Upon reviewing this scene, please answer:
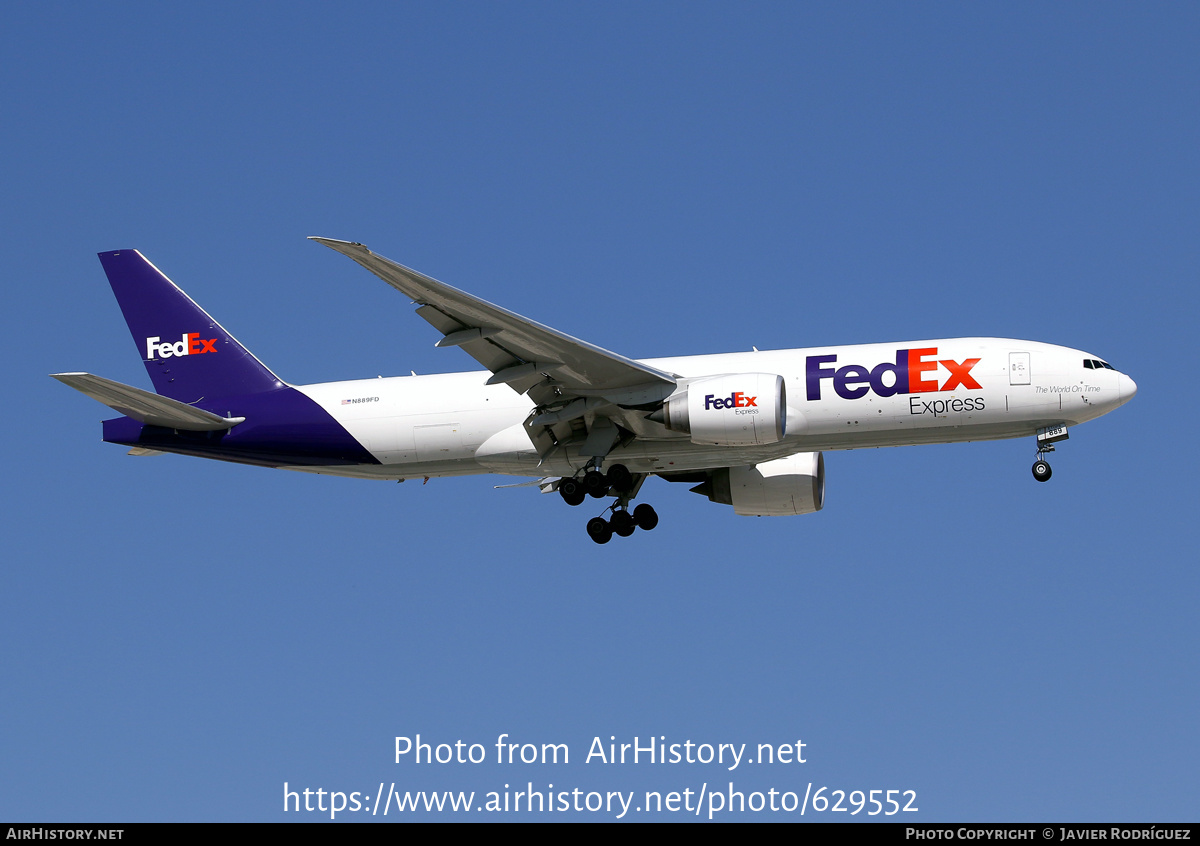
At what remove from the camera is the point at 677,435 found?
3106 centimetres

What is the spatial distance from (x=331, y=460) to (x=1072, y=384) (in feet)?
56.5

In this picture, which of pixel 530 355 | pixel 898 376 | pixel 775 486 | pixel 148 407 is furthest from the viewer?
pixel 775 486

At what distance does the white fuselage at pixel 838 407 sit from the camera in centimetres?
3002

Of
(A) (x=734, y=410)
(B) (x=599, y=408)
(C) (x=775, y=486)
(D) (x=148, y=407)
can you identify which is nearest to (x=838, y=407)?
Answer: (A) (x=734, y=410)

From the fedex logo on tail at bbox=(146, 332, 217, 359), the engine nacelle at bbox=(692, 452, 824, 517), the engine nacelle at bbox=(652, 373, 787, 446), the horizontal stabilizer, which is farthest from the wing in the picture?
the fedex logo on tail at bbox=(146, 332, 217, 359)

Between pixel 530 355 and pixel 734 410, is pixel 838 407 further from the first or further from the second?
pixel 530 355

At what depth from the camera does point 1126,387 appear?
30.4 metres

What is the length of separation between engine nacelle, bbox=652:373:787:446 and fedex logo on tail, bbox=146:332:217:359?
12681 mm

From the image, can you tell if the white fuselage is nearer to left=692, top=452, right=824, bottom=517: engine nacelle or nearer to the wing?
the wing

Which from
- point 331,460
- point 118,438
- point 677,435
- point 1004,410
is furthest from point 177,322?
point 1004,410

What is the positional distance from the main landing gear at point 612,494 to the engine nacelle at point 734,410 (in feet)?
8.37

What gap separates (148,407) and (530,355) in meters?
9.49
